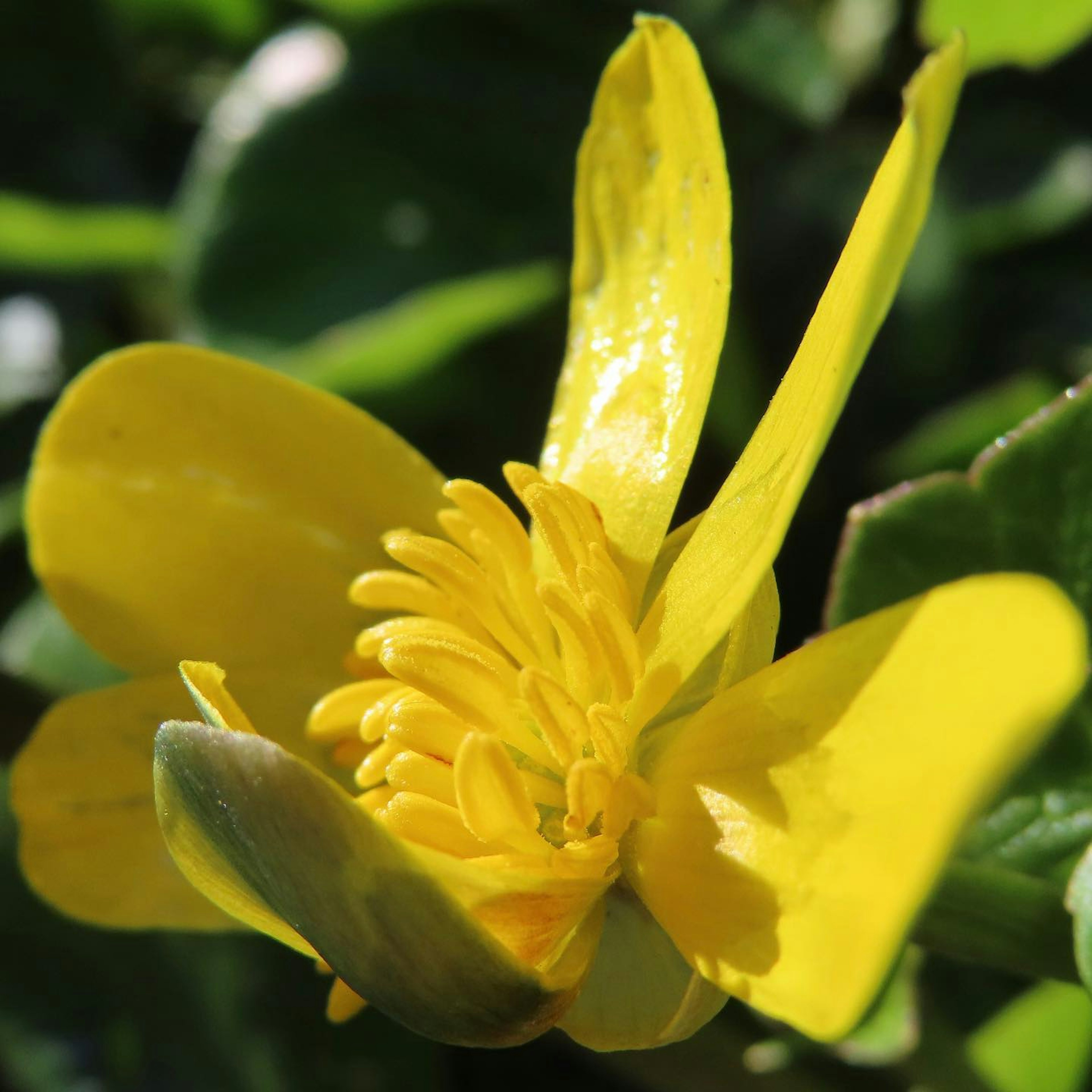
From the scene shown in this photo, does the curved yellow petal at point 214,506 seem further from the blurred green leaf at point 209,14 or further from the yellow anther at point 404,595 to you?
the blurred green leaf at point 209,14

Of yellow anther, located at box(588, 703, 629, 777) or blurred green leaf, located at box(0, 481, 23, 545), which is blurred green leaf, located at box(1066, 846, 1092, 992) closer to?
yellow anther, located at box(588, 703, 629, 777)

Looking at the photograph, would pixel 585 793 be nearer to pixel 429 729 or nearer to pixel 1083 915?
pixel 429 729

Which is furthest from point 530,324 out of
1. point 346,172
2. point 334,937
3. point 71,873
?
point 334,937

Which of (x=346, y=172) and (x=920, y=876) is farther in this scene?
(x=346, y=172)

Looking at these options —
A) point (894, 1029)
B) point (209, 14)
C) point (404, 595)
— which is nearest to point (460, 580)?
point (404, 595)

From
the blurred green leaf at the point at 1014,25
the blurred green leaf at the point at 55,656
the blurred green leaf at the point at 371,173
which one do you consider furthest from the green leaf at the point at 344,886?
the blurred green leaf at the point at 371,173

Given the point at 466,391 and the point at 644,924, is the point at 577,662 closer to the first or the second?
the point at 644,924
